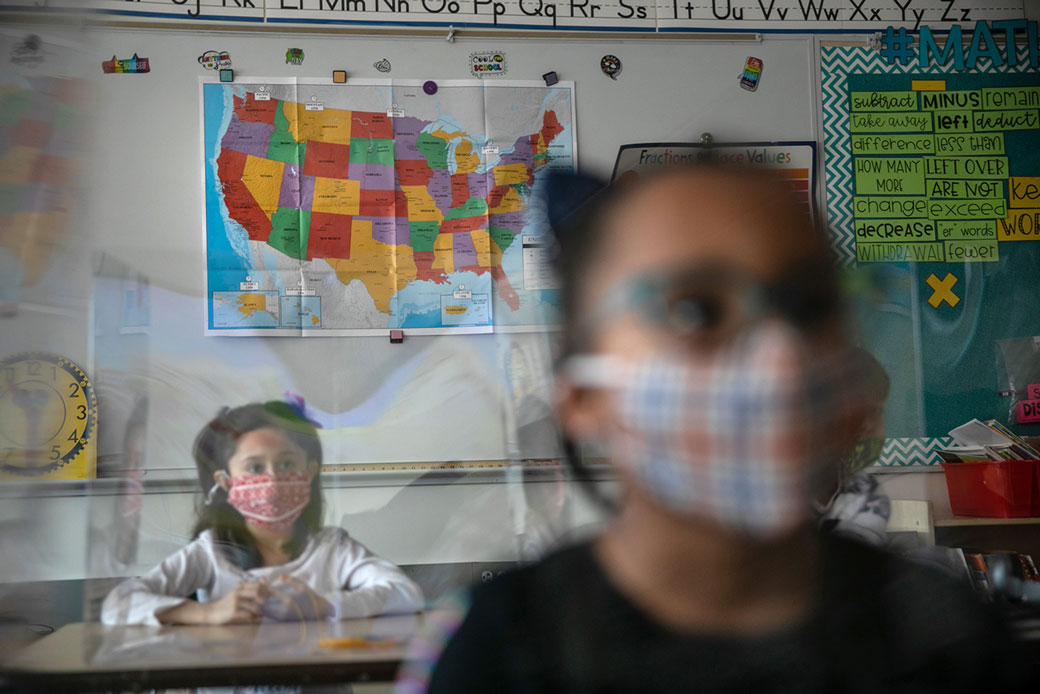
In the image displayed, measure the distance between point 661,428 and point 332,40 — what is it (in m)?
1.98

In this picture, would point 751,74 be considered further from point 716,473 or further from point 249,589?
point 716,473

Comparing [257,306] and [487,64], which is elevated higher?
[487,64]

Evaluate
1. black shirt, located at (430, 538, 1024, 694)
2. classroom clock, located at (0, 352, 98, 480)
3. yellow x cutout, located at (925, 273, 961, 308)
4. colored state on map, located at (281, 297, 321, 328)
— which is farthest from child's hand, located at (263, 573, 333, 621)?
yellow x cutout, located at (925, 273, 961, 308)

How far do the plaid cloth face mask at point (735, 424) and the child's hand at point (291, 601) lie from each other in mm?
525

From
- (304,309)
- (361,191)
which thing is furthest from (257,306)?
(361,191)

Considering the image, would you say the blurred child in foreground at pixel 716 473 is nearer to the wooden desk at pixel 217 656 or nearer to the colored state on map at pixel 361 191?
the wooden desk at pixel 217 656

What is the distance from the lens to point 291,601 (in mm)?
745

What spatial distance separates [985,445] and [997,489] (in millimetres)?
189

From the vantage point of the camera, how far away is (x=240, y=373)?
743 millimetres

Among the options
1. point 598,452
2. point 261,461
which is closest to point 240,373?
point 261,461

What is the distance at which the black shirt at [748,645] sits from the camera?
0.27m

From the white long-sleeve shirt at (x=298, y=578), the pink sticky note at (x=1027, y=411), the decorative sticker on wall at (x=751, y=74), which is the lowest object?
the white long-sleeve shirt at (x=298, y=578)

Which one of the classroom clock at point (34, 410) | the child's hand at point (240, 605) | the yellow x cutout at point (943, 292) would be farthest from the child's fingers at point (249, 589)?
the yellow x cutout at point (943, 292)

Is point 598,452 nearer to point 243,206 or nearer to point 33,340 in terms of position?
point 33,340
